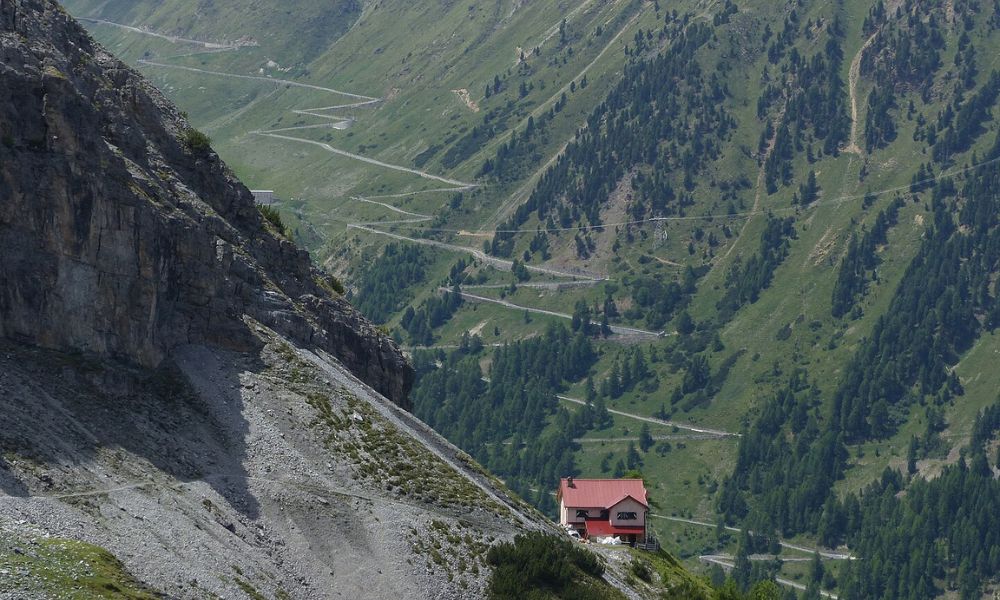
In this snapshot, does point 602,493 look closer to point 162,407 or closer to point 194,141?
point 194,141

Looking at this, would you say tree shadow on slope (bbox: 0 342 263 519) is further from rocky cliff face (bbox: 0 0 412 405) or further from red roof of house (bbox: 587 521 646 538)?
red roof of house (bbox: 587 521 646 538)

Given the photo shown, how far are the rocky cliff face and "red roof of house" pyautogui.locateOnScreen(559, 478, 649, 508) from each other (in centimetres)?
4048

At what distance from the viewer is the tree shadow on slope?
9806cm

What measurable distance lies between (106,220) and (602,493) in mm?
70186

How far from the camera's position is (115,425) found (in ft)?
351

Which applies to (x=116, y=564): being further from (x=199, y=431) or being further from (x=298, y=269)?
Answer: (x=298, y=269)

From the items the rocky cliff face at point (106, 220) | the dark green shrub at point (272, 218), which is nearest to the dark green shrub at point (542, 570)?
the rocky cliff face at point (106, 220)

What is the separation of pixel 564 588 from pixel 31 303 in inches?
1769

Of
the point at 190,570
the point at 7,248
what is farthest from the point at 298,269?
the point at 190,570

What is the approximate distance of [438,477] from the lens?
408 feet

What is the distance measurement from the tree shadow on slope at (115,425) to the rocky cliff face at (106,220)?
7.73 ft

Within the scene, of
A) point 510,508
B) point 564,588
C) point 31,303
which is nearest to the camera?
point 31,303

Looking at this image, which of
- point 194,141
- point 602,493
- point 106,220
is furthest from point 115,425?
point 602,493

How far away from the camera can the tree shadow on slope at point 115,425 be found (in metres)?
98.1
